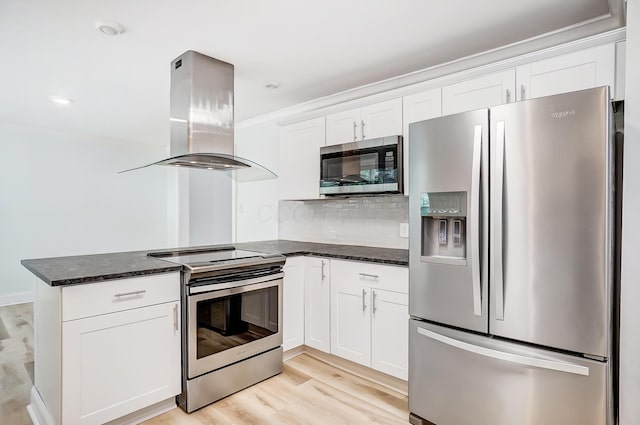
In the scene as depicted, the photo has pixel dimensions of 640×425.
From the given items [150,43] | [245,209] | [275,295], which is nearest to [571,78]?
[275,295]

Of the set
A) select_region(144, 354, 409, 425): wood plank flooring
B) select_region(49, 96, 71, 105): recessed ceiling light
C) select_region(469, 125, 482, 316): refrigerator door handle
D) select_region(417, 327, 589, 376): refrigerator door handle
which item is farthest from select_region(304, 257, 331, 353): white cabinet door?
select_region(49, 96, 71, 105): recessed ceiling light

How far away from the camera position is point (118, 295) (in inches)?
72.9

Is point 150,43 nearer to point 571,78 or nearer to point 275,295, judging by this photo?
point 275,295

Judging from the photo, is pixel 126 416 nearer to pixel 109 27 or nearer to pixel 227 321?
pixel 227 321

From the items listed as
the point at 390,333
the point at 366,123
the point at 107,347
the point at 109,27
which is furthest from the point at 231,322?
the point at 109,27

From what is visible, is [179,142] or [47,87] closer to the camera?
[179,142]

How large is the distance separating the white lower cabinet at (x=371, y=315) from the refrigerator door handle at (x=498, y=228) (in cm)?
65

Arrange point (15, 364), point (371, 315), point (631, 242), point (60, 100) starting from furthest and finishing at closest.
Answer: point (60, 100) → point (15, 364) → point (371, 315) → point (631, 242)

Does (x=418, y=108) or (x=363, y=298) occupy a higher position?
(x=418, y=108)

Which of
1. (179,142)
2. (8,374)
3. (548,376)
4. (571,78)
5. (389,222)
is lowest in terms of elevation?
(8,374)

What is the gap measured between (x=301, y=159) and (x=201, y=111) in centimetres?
113

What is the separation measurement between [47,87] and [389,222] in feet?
10.7

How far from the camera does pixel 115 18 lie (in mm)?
1987

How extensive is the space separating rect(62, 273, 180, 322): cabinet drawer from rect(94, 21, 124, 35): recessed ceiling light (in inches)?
57.5
